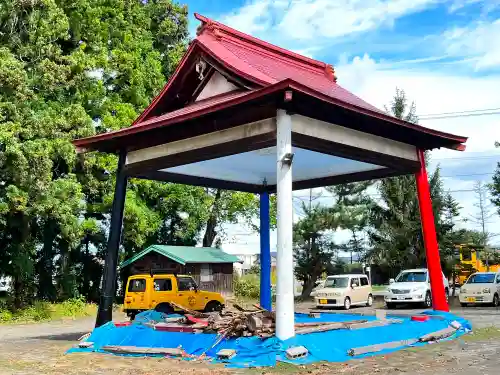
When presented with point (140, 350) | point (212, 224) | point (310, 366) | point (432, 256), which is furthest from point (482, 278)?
point (140, 350)

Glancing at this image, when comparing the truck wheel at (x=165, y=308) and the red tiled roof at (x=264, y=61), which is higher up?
the red tiled roof at (x=264, y=61)

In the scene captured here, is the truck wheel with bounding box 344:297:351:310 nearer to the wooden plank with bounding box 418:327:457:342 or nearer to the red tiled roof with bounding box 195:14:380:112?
the wooden plank with bounding box 418:327:457:342

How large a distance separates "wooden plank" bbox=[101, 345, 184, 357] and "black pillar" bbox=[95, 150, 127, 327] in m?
1.80

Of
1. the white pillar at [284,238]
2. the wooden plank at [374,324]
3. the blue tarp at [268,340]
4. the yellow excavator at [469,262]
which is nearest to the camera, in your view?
the blue tarp at [268,340]

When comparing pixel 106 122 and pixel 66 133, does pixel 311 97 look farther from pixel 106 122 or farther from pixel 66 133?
pixel 106 122

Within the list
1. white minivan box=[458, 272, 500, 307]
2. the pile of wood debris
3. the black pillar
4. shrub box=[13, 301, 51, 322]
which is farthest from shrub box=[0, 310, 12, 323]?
white minivan box=[458, 272, 500, 307]

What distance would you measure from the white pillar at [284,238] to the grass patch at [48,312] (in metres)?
17.2

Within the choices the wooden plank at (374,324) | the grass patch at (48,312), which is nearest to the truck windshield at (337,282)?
the grass patch at (48,312)

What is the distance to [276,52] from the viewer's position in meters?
15.0

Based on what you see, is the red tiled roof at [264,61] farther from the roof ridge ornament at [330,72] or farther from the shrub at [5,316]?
the shrub at [5,316]

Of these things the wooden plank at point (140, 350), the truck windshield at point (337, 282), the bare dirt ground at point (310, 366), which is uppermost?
the truck windshield at point (337, 282)

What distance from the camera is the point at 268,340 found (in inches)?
383

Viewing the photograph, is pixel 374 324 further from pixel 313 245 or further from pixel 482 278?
pixel 313 245

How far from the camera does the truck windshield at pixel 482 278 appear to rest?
2519cm
